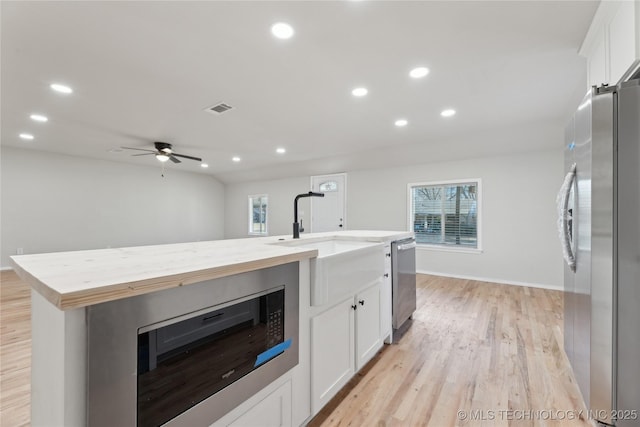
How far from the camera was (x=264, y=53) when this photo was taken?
2.21m

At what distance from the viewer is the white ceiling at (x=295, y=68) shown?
5.85 ft

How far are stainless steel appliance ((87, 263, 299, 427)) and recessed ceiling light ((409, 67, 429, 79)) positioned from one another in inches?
84.5

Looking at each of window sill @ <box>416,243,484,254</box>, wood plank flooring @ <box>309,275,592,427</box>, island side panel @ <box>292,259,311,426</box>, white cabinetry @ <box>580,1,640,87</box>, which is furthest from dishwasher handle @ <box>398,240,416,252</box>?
window sill @ <box>416,243,484,254</box>

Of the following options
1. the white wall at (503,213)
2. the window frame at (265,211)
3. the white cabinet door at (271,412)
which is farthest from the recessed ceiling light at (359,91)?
the window frame at (265,211)

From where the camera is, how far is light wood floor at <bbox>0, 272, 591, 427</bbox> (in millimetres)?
1621

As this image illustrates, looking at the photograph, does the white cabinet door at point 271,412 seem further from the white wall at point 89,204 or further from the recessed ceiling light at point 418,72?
the white wall at point 89,204

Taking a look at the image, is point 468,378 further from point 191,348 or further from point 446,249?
point 446,249

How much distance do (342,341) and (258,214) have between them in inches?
291

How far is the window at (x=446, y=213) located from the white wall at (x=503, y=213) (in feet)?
0.50

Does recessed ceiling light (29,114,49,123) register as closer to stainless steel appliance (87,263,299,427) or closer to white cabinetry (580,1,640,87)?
stainless steel appliance (87,263,299,427)

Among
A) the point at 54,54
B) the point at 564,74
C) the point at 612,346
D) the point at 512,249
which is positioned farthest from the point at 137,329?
the point at 512,249

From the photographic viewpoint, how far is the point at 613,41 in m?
1.59

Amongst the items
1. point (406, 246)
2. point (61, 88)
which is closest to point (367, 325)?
point (406, 246)

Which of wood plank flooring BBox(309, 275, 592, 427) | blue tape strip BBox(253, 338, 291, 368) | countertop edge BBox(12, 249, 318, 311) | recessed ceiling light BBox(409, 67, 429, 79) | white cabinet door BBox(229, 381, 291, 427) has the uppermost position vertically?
recessed ceiling light BBox(409, 67, 429, 79)
